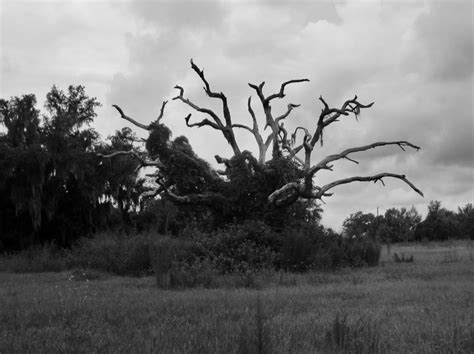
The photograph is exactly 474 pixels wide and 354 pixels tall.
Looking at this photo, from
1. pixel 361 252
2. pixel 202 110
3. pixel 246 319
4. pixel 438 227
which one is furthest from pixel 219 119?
pixel 438 227

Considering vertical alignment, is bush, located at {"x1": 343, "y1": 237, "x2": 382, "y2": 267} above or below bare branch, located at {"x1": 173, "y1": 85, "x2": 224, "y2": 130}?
below

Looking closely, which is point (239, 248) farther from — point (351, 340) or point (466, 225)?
Answer: point (466, 225)

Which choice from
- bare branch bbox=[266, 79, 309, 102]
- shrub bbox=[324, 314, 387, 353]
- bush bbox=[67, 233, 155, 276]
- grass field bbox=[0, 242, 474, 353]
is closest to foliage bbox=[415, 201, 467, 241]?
bare branch bbox=[266, 79, 309, 102]

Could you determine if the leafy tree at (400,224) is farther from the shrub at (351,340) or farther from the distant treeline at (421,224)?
the shrub at (351,340)

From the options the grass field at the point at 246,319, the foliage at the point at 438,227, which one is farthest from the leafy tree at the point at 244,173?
the foliage at the point at 438,227

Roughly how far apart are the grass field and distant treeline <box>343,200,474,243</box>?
54.9 m

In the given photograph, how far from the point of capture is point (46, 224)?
125 feet

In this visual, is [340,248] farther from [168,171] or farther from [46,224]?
[46,224]

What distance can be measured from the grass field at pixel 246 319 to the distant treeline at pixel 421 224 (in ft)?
180

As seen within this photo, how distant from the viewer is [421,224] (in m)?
83.4

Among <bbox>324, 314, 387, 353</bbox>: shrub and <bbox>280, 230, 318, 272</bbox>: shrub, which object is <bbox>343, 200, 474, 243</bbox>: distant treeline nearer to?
<bbox>280, 230, 318, 272</bbox>: shrub

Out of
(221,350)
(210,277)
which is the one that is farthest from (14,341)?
(210,277)

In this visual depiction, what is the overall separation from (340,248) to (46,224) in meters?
23.7

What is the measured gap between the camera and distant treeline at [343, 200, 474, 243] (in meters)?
76.7
